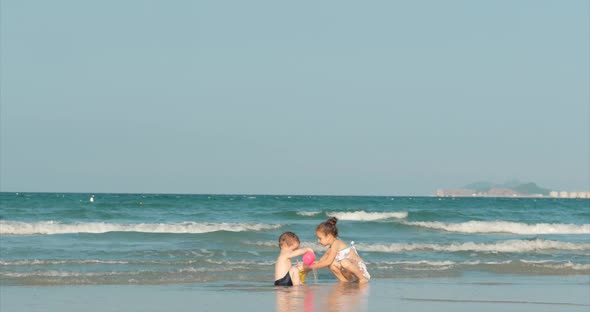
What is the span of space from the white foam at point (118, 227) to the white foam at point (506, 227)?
670 cm

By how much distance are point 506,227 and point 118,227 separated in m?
13.7

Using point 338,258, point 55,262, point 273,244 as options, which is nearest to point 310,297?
point 338,258

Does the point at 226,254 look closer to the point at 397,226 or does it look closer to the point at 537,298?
the point at 537,298

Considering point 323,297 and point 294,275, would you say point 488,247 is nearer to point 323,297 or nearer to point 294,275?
point 294,275

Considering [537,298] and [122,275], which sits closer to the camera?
[537,298]

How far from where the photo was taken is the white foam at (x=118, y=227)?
27.4 meters

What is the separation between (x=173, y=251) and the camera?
1908 centimetres

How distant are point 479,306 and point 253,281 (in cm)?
457

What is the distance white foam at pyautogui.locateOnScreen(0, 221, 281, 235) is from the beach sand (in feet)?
46.4

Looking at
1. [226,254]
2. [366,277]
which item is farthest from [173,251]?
[366,277]

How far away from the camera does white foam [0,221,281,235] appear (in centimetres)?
2739

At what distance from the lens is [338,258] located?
13.3 meters

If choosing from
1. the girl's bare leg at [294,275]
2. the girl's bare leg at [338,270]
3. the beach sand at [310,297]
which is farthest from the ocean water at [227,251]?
the girl's bare leg at [294,275]

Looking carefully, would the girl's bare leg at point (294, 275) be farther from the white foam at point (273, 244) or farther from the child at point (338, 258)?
the white foam at point (273, 244)
